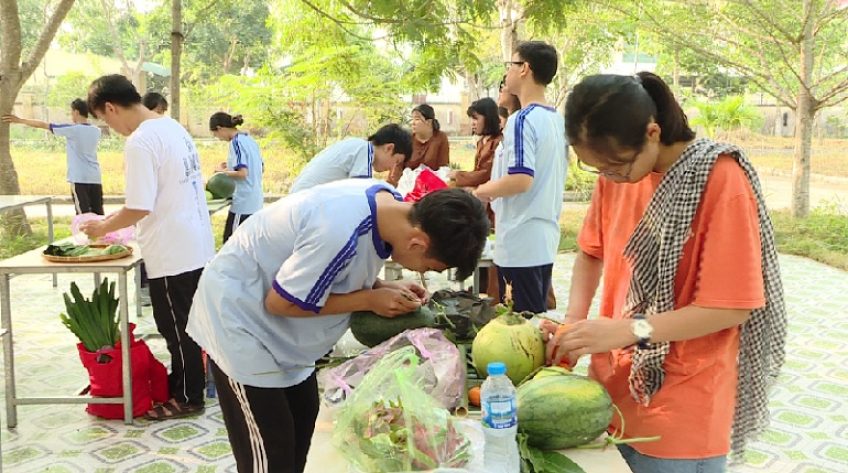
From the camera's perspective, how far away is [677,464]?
5.06 ft

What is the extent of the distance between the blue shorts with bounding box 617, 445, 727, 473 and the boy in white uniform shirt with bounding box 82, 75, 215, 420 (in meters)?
2.61

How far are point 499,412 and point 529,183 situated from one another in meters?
2.07

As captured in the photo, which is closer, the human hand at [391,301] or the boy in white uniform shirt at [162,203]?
the human hand at [391,301]

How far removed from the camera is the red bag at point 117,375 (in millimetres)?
3805

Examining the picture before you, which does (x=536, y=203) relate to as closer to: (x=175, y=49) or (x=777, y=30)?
(x=175, y=49)

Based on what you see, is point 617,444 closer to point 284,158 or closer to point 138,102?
point 138,102

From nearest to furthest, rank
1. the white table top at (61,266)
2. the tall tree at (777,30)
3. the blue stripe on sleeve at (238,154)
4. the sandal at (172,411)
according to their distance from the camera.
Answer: the white table top at (61,266) → the sandal at (172,411) → the blue stripe on sleeve at (238,154) → the tall tree at (777,30)

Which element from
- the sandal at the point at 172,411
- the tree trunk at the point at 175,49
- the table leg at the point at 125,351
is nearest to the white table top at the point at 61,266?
the table leg at the point at 125,351

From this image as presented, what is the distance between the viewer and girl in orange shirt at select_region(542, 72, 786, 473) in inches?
53.7

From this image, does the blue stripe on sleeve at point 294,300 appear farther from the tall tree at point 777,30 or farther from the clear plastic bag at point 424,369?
the tall tree at point 777,30

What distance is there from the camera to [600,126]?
1370 millimetres

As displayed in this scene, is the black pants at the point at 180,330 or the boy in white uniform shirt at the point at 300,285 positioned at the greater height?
the boy in white uniform shirt at the point at 300,285

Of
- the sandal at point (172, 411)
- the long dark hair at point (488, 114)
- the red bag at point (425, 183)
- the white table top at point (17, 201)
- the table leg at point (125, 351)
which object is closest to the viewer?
the table leg at point (125, 351)

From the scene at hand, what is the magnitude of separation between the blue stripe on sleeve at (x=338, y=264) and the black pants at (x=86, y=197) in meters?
6.48
